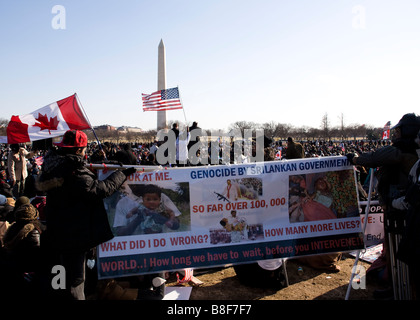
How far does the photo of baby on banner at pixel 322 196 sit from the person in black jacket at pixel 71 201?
7.13ft

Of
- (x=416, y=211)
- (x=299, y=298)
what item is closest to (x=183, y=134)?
(x=299, y=298)

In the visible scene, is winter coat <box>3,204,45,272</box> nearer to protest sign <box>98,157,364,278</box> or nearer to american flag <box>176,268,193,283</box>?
protest sign <box>98,157,364,278</box>

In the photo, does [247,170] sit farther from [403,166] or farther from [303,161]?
[403,166]

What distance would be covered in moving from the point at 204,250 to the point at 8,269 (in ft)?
7.35

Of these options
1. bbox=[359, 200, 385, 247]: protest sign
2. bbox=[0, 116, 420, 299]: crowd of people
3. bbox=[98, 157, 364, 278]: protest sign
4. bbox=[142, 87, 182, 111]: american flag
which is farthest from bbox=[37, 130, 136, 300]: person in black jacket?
bbox=[142, 87, 182, 111]: american flag

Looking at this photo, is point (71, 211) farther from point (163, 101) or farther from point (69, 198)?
point (163, 101)

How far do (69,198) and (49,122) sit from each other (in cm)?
185

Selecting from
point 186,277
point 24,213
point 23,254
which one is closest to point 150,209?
point 186,277

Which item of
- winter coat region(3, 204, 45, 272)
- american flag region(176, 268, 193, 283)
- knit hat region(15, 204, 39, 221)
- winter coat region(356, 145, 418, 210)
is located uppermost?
winter coat region(356, 145, 418, 210)

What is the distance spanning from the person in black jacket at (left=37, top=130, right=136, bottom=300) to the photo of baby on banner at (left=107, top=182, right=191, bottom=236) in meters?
0.38

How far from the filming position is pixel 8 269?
3609 millimetres

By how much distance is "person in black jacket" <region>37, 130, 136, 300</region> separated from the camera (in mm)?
3027

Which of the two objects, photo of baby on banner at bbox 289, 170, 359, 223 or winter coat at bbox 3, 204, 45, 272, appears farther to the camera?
Answer: photo of baby on banner at bbox 289, 170, 359, 223
